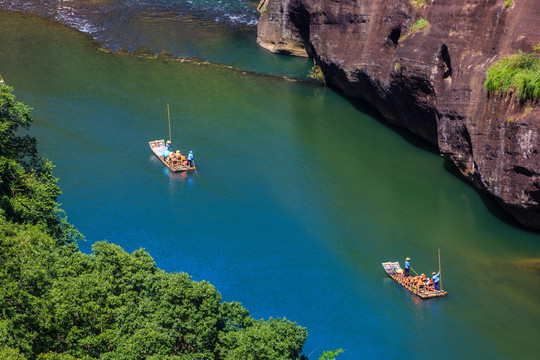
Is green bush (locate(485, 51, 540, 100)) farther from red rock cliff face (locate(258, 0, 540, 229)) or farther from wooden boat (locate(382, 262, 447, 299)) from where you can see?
wooden boat (locate(382, 262, 447, 299))

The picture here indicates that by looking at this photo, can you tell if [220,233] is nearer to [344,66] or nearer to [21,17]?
[344,66]

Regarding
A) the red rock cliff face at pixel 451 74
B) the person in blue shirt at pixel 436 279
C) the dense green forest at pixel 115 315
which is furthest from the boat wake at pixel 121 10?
the dense green forest at pixel 115 315

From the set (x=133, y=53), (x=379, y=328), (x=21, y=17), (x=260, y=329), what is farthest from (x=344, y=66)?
(x=21, y=17)

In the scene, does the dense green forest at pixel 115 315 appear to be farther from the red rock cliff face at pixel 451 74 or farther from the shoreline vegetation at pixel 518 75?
the shoreline vegetation at pixel 518 75

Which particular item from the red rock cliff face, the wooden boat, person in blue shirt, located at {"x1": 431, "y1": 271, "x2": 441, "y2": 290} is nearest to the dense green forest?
the wooden boat

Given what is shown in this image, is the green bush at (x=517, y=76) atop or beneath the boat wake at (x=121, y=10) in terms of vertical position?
atop
